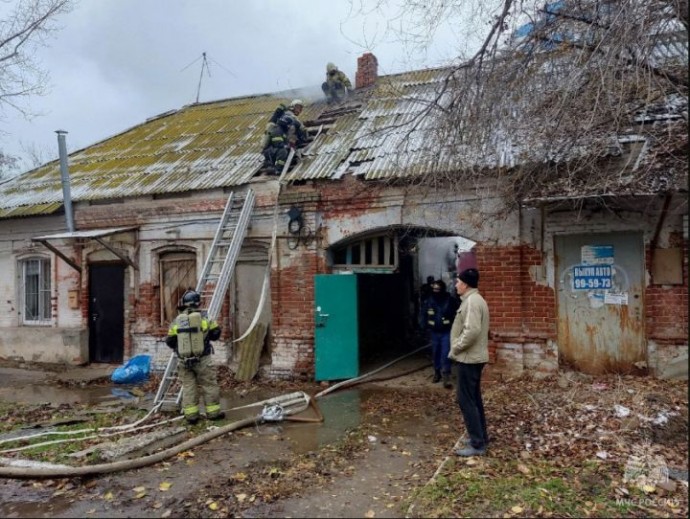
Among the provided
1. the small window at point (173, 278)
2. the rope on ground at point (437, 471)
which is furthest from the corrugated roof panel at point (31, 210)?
the rope on ground at point (437, 471)

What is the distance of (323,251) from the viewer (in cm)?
962

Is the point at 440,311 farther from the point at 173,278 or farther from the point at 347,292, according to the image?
the point at 173,278

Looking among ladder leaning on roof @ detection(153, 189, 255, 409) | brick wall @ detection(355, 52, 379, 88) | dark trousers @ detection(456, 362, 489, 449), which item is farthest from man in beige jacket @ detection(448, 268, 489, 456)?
brick wall @ detection(355, 52, 379, 88)

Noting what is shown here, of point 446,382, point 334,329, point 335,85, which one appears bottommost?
point 446,382

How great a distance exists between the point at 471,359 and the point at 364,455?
1.53 metres

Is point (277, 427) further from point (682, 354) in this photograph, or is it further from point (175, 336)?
point (682, 354)

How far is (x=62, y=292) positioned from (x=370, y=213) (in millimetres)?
7568

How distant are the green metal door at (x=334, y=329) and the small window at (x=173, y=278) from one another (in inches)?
122

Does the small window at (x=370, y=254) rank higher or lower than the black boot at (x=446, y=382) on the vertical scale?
higher

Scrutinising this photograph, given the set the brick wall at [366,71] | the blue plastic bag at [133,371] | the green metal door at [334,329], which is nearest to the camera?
the green metal door at [334,329]

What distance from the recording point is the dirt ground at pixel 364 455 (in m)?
4.54

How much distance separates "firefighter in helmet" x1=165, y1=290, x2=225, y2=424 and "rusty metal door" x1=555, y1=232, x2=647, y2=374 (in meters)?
5.12

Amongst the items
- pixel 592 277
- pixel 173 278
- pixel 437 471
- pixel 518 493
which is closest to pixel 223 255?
pixel 173 278

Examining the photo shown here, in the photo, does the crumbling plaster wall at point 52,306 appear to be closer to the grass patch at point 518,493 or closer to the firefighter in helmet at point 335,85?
the firefighter in helmet at point 335,85
